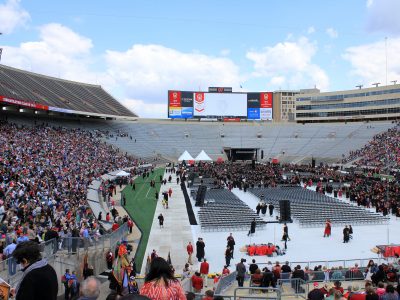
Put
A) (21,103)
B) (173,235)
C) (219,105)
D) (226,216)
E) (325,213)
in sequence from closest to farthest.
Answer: (173,235) < (226,216) < (325,213) < (21,103) < (219,105)

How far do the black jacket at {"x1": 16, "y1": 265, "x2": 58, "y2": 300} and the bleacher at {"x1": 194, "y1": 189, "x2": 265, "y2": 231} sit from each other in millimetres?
18340

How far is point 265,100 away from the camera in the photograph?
76.0 m

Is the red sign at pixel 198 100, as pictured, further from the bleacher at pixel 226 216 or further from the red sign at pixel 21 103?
the bleacher at pixel 226 216

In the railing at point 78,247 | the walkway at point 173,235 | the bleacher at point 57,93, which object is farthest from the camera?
the bleacher at point 57,93

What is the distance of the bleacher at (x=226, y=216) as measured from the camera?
72.6 ft

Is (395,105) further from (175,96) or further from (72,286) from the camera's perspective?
(72,286)

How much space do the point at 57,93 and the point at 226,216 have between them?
4894 cm

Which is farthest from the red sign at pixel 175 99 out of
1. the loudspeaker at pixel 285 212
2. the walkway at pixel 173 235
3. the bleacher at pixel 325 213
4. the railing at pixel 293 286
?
the railing at pixel 293 286

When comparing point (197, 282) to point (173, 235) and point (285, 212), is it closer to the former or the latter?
point (285, 212)

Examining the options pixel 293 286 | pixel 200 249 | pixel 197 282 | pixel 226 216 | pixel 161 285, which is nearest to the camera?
pixel 161 285

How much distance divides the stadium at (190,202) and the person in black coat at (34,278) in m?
0.01

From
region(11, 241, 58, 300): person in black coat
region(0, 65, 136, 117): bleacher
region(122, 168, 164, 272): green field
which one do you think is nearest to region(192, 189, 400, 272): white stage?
region(122, 168, 164, 272): green field

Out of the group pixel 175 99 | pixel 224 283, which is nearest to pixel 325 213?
pixel 224 283

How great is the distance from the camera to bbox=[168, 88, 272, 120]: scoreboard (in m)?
75.9
